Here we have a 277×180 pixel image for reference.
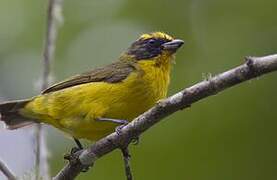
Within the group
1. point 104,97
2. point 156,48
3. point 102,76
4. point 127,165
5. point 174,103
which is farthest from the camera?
point 156,48

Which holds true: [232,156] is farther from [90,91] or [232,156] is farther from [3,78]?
[3,78]

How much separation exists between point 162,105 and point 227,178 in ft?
5.88

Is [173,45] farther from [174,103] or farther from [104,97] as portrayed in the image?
[174,103]

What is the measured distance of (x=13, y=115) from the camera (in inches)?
205

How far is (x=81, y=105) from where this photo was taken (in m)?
4.97

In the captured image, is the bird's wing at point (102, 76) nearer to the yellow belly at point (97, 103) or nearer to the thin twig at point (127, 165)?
the yellow belly at point (97, 103)

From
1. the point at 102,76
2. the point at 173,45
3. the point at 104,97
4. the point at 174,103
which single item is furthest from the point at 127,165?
the point at 173,45

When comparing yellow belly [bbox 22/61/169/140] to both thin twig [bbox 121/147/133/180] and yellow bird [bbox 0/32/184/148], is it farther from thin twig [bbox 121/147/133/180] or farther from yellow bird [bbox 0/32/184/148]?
thin twig [bbox 121/147/133/180]

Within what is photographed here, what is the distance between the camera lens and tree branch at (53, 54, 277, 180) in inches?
125

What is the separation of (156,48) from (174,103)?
1.90 m

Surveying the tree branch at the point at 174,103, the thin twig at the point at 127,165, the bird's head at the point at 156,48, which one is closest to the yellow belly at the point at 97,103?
the bird's head at the point at 156,48

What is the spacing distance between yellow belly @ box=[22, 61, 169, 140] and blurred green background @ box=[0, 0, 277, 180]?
0.63 feet

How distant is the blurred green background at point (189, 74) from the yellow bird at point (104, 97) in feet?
0.63

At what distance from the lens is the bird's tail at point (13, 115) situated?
5148 mm
